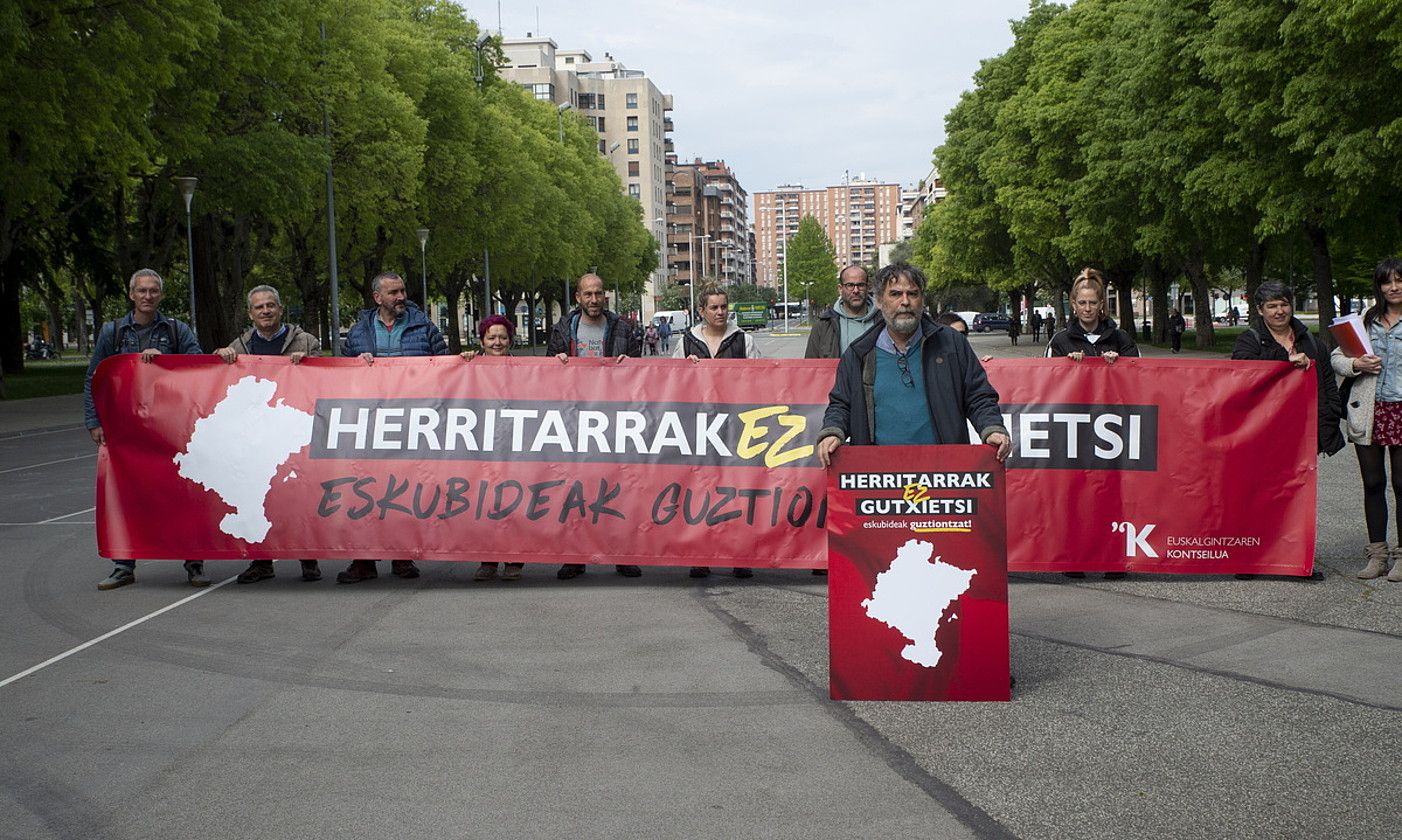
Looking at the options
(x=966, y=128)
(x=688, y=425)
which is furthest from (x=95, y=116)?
(x=966, y=128)

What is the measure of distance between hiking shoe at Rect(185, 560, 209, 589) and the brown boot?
24.0 feet

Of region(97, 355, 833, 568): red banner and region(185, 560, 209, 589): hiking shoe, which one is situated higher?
region(97, 355, 833, 568): red banner

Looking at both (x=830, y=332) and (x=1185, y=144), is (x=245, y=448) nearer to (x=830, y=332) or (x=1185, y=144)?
(x=830, y=332)

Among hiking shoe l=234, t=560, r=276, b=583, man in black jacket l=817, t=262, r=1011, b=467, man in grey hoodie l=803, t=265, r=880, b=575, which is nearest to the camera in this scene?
man in black jacket l=817, t=262, r=1011, b=467

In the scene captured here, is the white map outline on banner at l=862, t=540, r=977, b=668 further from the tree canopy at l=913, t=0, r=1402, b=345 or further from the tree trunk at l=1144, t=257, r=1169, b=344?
the tree trunk at l=1144, t=257, r=1169, b=344

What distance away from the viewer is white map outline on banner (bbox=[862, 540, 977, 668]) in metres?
6.02

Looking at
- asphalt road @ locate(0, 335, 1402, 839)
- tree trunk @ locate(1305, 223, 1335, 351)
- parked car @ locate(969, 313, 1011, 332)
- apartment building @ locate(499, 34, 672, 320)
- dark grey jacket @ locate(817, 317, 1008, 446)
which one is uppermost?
apartment building @ locate(499, 34, 672, 320)

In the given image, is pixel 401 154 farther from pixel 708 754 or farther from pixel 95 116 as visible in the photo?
pixel 708 754

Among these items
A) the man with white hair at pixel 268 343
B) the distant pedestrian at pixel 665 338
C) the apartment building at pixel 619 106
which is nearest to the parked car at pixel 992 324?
the distant pedestrian at pixel 665 338

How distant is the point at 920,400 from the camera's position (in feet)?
21.2

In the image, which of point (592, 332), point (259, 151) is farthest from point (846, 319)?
point (259, 151)

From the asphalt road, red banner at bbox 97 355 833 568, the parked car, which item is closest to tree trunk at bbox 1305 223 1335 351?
the asphalt road

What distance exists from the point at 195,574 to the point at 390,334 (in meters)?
2.02

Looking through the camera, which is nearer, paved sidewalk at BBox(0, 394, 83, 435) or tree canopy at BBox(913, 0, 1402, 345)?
paved sidewalk at BBox(0, 394, 83, 435)
